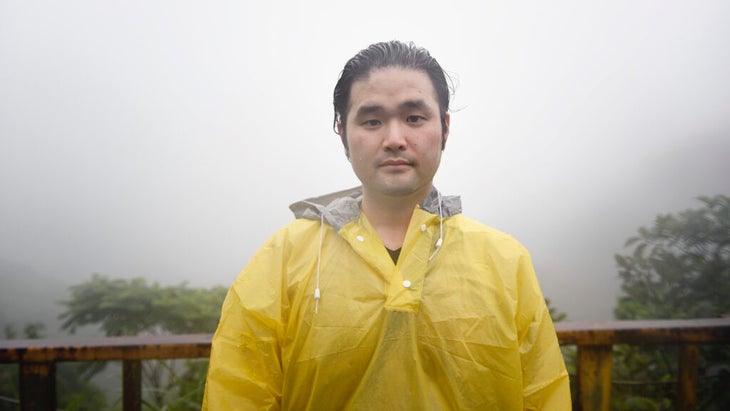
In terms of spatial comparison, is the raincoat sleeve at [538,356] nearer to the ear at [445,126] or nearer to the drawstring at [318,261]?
the ear at [445,126]

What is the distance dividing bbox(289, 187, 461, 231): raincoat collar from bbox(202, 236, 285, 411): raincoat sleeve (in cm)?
22

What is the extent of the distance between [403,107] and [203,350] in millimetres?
1397

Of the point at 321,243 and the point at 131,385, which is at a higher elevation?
the point at 321,243

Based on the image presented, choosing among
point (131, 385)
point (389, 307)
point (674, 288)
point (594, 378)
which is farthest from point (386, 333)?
point (674, 288)

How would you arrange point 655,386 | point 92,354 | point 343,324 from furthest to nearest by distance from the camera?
point 655,386, point 92,354, point 343,324

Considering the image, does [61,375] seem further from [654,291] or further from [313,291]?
[654,291]

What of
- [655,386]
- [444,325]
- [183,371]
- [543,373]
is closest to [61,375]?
[183,371]

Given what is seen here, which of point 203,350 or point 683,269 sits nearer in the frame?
point 203,350

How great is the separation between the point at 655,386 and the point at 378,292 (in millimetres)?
2001

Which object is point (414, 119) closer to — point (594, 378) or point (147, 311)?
point (594, 378)

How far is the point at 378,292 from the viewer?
1.15 meters

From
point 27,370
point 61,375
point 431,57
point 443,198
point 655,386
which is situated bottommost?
point 61,375

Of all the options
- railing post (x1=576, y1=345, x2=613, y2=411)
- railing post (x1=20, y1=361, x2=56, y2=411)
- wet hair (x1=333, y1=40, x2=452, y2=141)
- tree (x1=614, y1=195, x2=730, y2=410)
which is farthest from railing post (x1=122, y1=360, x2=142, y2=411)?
tree (x1=614, y1=195, x2=730, y2=410)

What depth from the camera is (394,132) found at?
117 cm
